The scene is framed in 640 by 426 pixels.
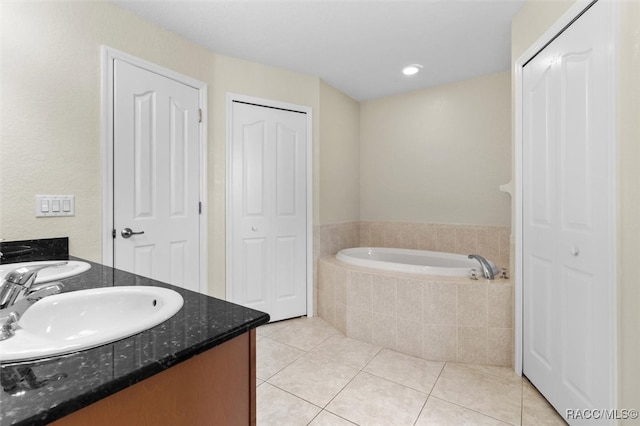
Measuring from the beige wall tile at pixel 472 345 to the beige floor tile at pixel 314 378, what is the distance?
0.77 meters

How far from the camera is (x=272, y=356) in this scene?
2.20 metres

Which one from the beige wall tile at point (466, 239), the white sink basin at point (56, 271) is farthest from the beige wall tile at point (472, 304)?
the white sink basin at point (56, 271)

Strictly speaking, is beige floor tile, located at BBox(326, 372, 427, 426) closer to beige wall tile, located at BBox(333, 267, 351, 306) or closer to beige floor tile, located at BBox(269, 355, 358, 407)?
beige floor tile, located at BBox(269, 355, 358, 407)

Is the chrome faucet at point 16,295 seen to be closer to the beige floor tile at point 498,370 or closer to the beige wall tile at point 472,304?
the beige wall tile at point 472,304

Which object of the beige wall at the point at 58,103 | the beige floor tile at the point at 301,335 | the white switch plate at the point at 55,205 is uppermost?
the beige wall at the point at 58,103

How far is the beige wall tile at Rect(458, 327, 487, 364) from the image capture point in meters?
2.08

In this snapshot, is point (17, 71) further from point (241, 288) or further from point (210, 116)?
point (241, 288)

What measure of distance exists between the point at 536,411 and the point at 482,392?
256 mm

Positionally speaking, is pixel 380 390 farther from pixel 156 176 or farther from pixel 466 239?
pixel 156 176

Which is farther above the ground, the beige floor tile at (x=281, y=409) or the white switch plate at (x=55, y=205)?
the white switch plate at (x=55, y=205)

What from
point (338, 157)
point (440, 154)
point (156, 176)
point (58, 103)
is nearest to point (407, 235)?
point (440, 154)

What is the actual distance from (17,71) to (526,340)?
3.19m

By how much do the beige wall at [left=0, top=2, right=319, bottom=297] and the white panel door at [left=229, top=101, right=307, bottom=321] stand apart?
82 centimetres

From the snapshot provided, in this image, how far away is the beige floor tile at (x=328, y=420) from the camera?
1.51m
